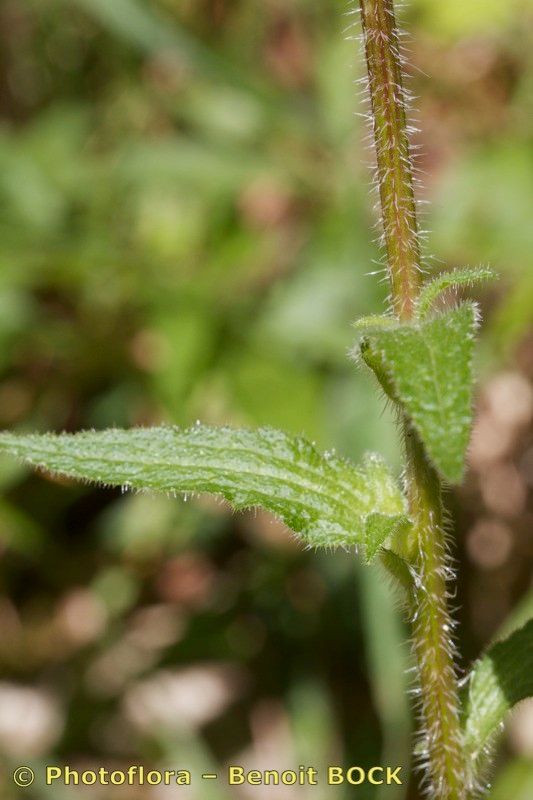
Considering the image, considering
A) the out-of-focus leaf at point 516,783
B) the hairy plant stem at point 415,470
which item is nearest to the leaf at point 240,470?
the hairy plant stem at point 415,470

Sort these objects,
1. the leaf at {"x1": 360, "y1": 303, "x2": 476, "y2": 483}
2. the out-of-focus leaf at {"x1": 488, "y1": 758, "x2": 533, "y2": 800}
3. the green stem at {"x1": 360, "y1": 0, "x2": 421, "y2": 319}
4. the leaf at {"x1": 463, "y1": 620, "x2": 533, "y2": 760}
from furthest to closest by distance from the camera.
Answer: the out-of-focus leaf at {"x1": 488, "y1": 758, "x2": 533, "y2": 800}, the leaf at {"x1": 463, "y1": 620, "x2": 533, "y2": 760}, the green stem at {"x1": 360, "y1": 0, "x2": 421, "y2": 319}, the leaf at {"x1": 360, "y1": 303, "x2": 476, "y2": 483}

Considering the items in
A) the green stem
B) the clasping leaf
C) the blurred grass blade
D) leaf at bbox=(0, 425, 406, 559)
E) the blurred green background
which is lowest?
the clasping leaf

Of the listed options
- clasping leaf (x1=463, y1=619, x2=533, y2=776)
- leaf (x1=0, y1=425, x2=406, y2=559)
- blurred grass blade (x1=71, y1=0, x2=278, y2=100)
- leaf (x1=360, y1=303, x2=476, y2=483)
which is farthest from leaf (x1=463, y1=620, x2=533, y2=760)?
blurred grass blade (x1=71, y1=0, x2=278, y2=100)

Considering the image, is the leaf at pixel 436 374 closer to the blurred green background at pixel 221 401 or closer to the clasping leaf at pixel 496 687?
the clasping leaf at pixel 496 687

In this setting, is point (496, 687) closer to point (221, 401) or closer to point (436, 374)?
point (436, 374)

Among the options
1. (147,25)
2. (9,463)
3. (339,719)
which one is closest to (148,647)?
(339,719)

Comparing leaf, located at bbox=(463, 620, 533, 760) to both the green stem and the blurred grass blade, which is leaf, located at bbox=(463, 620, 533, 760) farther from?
the blurred grass blade
